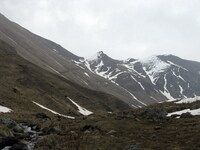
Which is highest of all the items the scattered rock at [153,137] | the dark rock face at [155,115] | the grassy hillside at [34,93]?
the dark rock face at [155,115]

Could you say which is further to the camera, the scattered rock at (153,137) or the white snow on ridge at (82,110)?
the white snow on ridge at (82,110)

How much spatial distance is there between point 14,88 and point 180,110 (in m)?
56.8

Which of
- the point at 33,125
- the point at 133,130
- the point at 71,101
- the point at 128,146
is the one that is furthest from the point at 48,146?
the point at 71,101

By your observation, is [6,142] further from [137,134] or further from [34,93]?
[34,93]

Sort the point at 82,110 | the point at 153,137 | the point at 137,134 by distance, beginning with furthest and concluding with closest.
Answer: the point at 82,110 < the point at 137,134 < the point at 153,137

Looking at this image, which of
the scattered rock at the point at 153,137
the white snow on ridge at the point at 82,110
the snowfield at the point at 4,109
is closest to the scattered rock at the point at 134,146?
the scattered rock at the point at 153,137

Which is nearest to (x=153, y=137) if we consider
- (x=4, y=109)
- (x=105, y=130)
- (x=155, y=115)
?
(x=105, y=130)

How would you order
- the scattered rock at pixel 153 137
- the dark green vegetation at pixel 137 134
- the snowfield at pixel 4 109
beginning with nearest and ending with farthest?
the dark green vegetation at pixel 137 134, the scattered rock at pixel 153 137, the snowfield at pixel 4 109

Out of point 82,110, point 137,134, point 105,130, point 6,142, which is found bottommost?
point 82,110

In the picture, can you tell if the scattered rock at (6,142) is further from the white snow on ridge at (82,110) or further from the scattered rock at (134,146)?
the white snow on ridge at (82,110)

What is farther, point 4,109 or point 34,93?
point 34,93

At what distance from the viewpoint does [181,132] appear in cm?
3650

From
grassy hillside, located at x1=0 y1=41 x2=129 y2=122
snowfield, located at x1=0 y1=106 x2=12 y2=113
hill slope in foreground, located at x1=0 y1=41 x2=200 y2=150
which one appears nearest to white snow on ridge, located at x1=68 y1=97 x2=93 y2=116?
grassy hillside, located at x1=0 y1=41 x2=129 y2=122

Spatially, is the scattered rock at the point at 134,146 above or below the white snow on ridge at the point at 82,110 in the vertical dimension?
above
